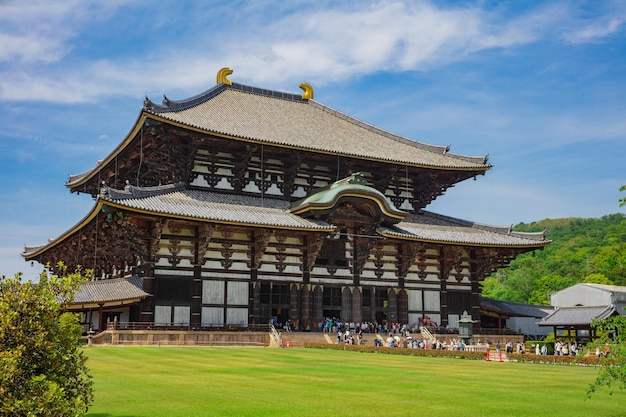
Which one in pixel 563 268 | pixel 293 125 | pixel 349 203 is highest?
pixel 293 125

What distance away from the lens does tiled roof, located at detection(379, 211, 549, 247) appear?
4887cm

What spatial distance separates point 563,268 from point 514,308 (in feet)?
238

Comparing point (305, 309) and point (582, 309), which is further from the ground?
point (582, 309)

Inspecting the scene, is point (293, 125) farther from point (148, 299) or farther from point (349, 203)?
point (148, 299)

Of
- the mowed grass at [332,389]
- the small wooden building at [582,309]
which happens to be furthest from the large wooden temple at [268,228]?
the mowed grass at [332,389]

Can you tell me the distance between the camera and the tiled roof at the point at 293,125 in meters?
46.8

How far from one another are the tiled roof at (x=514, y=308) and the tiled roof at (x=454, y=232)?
7.18 metres

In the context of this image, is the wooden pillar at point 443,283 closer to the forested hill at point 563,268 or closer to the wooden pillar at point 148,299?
the wooden pillar at point 148,299

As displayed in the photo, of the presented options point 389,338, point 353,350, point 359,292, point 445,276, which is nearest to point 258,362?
point 353,350

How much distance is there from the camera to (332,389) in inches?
726

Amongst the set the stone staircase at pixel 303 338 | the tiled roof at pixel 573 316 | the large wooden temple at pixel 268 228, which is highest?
the large wooden temple at pixel 268 228

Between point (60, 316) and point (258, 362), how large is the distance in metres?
17.0

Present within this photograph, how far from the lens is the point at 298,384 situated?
19.6m

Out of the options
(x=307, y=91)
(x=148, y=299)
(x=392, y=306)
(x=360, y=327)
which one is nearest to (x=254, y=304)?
(x=148, y=299)
